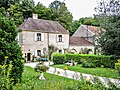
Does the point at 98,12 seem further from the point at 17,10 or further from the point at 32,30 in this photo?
the point at 17,10

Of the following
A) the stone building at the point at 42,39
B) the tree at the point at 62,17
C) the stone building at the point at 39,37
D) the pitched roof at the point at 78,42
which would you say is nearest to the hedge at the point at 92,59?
the stone building at the point at 42,39

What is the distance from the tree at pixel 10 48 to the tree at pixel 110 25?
1057 centimetres

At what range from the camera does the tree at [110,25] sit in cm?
1670

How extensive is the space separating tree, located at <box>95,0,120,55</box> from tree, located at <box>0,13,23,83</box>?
34.7 ft

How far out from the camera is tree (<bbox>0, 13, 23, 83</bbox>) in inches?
290

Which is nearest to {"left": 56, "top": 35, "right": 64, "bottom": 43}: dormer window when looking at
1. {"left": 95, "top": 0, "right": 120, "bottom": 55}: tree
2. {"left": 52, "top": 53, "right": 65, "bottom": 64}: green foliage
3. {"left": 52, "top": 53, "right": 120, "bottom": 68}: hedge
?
A: {"left": 52, "top": 53, "right": 120, "bottom": 68}: hedge

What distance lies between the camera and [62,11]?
4588 centimetres

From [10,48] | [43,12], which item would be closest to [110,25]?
[10,48]

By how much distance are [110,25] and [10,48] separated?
11.6 meters

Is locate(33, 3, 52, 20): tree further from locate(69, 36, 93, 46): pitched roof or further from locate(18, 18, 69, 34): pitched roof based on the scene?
locate(69, 36, 93, 46): pitched roof

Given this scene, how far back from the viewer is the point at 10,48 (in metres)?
7.49

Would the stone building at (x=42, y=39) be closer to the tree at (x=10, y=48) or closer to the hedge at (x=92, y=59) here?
the hedge at (x=92, y=59)

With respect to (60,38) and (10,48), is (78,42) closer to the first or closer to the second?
(60,38)

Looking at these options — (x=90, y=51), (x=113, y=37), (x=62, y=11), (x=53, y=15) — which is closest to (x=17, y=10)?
(x=53, y=15)
